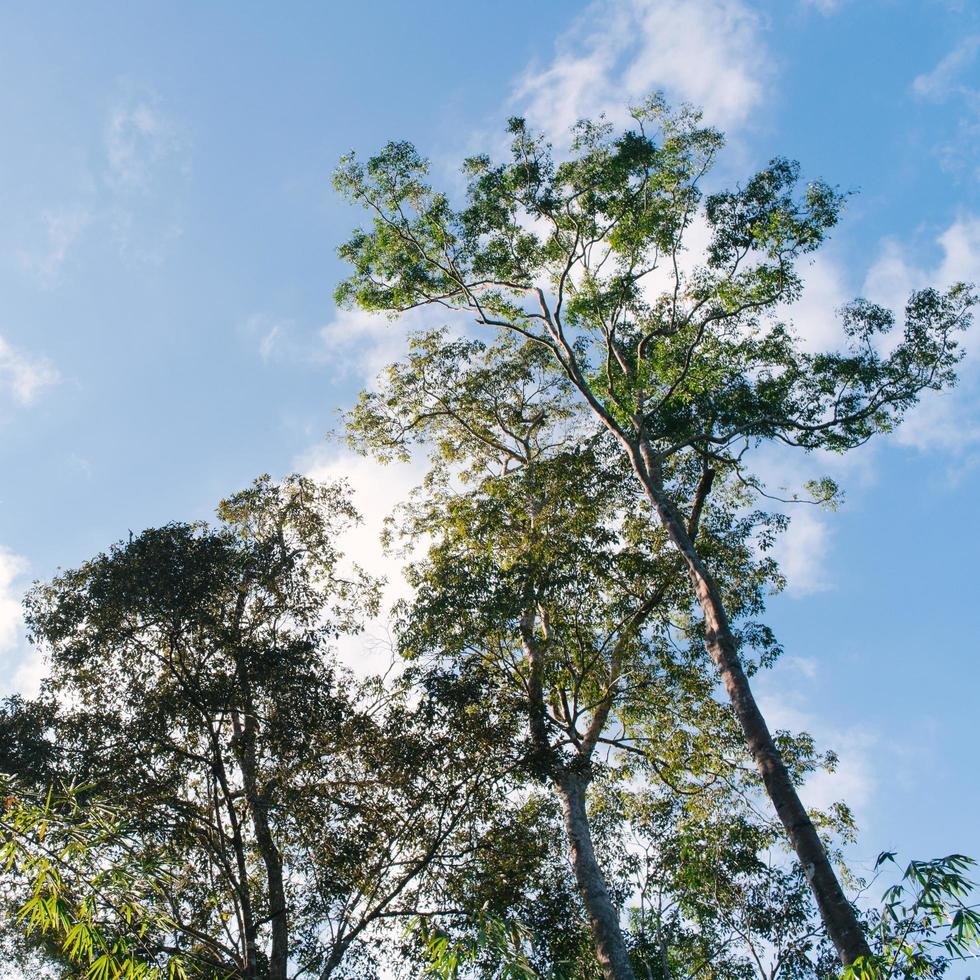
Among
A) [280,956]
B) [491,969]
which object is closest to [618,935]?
[491,969]

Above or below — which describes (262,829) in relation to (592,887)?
below

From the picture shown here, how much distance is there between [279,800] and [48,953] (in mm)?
4499

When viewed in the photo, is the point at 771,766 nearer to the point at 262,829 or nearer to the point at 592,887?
the point at 592,887

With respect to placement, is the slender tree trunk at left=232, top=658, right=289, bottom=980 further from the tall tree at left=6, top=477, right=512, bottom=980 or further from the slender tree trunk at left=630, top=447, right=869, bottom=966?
the slender tree trunk at left=630, top=447, right=869, bottom=966

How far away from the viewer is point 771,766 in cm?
823

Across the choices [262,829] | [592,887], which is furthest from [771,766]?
[262,829]

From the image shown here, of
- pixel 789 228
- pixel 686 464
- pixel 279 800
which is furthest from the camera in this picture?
pixel 686 464

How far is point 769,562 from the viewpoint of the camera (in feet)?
45.7

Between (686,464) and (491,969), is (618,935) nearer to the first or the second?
(491,969)

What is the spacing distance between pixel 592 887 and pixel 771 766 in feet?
13.8

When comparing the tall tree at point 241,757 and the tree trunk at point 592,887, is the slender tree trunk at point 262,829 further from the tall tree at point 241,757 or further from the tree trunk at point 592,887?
the tree trunk at point 592,887

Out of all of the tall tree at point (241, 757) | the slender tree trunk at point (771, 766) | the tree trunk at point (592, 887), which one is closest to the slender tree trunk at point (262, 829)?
the tall tree at point (241, 757)

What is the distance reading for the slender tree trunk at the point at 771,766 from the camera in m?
6.90

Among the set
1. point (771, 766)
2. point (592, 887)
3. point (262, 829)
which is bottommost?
point (262, 829)
